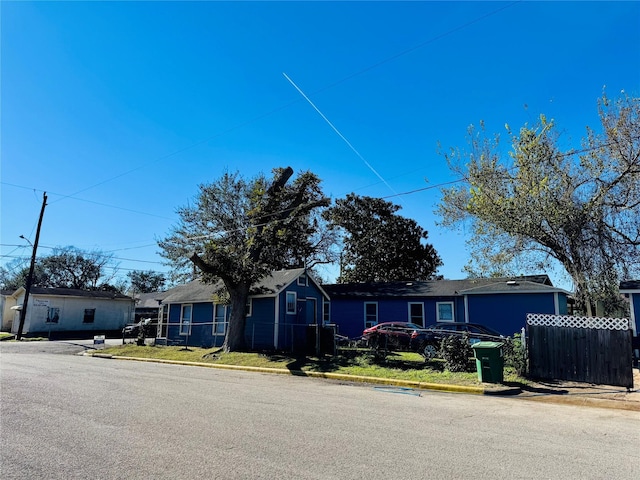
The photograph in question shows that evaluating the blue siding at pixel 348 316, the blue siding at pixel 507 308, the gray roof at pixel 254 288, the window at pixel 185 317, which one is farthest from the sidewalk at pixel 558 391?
the window at pixel 185 317

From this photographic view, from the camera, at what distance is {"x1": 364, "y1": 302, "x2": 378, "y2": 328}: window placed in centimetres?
2741

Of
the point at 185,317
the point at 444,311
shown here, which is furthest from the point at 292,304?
the point at 444,311

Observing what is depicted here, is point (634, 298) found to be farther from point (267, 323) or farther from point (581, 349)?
point (267, 323)

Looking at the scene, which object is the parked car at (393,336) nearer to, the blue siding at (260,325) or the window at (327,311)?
the blue siding at (260,325)

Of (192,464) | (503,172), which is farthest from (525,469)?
(503,172)

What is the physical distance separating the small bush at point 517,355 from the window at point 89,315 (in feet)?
124

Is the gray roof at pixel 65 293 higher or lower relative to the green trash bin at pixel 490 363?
higher

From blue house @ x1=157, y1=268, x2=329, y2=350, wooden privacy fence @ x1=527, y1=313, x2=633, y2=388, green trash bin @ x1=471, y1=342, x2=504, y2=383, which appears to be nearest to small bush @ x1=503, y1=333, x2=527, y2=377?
wooden privacy fence @ x1=527, y1=313, x2=633, y2=388

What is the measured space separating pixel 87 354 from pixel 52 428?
1857 cm

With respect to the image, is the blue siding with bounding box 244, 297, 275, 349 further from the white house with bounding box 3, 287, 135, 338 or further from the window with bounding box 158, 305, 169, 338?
the white house with bounding box 3, 287, 135, 338

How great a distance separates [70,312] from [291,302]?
26.0m

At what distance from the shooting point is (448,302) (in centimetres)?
2500

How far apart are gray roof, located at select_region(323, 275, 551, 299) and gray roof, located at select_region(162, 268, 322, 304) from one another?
507cm

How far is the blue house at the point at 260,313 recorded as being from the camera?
2202 cm
